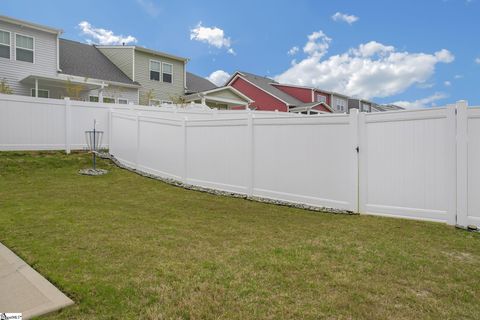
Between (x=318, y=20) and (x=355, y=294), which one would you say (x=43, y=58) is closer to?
(x=318, y=20)

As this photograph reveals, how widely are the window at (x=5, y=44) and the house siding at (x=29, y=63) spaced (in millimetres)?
120

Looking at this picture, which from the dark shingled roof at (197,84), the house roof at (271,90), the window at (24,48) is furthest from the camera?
the house roof at (271,90)

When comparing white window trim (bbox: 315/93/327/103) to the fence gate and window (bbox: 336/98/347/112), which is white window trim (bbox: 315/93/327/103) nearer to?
window (bbox: 336/98/347/112)

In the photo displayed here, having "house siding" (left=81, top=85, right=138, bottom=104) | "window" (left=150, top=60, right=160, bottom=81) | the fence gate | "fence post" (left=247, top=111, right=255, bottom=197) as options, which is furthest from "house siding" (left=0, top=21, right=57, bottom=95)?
the fence gate

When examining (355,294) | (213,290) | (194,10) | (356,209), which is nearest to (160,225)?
(213,290)

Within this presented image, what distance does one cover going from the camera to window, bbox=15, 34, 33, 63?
1634cm

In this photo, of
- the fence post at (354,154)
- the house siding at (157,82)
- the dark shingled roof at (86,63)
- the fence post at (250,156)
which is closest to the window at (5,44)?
the dark shingled roof at (86,63)

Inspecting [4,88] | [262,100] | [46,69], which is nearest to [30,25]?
[46,69]

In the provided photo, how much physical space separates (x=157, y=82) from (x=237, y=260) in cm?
2035

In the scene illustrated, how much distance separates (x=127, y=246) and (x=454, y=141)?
5.01 m

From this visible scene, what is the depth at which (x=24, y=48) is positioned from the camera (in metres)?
16.6

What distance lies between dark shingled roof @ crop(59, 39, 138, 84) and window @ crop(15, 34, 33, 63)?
178 centimetres

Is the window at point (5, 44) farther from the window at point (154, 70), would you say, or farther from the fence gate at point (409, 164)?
the fence gate at point (409, 164)

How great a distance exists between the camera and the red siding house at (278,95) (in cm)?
3138
